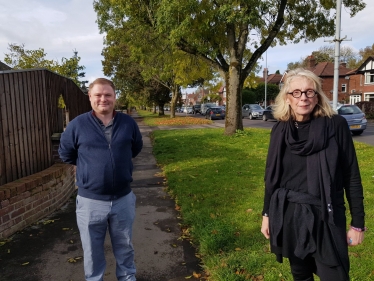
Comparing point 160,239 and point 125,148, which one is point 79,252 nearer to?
point 160,239

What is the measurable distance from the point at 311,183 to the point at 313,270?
71cm

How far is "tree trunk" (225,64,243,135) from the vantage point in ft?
44.6

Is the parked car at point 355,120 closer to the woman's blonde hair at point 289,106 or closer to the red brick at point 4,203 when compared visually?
the woman's blonde hair at point 289,106

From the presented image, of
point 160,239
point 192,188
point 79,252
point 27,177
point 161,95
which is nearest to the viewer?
point 79,252

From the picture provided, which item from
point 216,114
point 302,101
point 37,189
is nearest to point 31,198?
point 37,189

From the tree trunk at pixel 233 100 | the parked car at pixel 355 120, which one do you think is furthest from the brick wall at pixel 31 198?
the parked car at pixel 355 120

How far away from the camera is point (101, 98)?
2.59 m

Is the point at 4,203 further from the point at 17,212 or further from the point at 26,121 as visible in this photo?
the point at 26,121

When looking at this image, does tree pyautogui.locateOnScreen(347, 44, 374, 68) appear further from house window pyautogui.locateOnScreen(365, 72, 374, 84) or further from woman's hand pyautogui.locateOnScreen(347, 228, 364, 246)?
woman's hand pyautogui.locateOnScreen(347, 228, 364, 246)

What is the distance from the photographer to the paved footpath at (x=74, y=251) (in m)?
3.11

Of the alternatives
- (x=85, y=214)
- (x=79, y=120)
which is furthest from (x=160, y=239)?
(x=79, y=120)

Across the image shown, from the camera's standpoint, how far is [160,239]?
3910 millimetres

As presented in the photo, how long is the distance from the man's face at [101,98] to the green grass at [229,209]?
183 cm

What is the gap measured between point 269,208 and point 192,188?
12.4 ft
